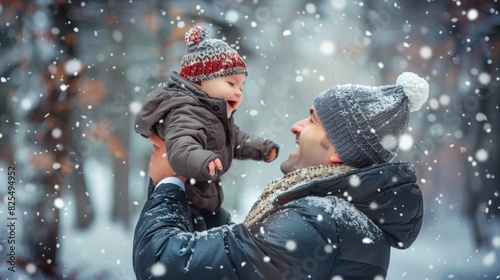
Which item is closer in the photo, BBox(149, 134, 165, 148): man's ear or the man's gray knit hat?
the man's gray knit hat

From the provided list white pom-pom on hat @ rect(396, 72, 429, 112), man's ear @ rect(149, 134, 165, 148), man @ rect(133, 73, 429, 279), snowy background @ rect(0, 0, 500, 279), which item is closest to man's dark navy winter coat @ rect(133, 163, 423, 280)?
man @ rect(133, 73, 429, 279)

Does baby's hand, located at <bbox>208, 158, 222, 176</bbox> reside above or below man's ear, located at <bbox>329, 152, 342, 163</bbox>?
below

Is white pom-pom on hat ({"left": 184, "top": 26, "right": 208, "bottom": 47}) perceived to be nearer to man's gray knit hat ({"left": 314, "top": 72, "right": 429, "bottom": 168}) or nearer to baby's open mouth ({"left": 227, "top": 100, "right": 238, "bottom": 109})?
baby's open mouth ({"left": 227, "top": 100, "right": 238, "bottom": 109})

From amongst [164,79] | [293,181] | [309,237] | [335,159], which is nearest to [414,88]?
[335,159]

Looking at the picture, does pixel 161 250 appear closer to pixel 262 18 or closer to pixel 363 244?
pixel 363 244

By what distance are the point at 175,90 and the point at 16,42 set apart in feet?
9.65

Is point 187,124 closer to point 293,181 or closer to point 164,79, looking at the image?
point 293,181

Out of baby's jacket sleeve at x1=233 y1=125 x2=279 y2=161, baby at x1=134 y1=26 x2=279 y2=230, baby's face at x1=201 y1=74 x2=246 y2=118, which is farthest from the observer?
baby's jacket sleeve at x1=233 y1=125 x2=279 y2=161

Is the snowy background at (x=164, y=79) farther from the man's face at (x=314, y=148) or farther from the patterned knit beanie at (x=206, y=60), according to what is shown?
the man's face at (x=314, y=148)

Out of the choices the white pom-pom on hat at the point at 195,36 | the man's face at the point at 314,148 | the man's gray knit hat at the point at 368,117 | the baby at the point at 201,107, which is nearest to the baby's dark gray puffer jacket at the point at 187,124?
the baby at the point at 201,107

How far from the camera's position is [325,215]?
1.29m

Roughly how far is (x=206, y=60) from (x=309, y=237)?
0.72m

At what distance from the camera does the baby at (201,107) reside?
A: 156 centimetres

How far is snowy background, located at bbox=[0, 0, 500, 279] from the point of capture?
384cm
